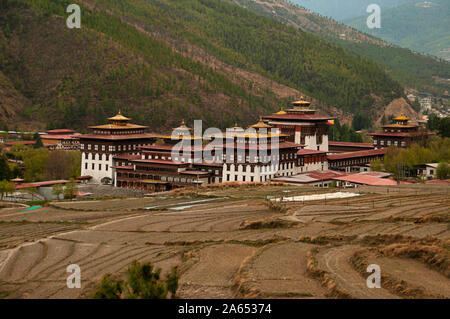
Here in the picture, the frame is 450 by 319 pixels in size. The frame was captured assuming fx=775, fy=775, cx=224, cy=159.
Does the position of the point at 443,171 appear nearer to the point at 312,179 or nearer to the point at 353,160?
the point at 312,179

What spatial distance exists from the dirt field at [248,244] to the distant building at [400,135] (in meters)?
43.5

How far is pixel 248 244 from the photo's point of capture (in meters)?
47.2

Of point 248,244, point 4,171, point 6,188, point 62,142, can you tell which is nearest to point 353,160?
point 4,171

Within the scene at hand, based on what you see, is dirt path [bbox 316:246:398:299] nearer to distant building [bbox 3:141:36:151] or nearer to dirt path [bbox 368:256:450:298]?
dirt path [bbox 368:256:450:298]

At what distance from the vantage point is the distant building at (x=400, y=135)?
380ft

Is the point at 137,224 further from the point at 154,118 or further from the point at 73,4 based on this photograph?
the point at 73,4

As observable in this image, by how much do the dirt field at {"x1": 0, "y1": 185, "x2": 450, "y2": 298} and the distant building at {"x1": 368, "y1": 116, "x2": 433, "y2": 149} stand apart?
1714 inches

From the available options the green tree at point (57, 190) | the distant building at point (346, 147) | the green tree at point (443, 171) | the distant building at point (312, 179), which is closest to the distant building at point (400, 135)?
the distant building at point (346, 147)

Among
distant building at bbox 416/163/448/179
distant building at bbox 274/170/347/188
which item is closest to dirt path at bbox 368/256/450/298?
distant building at bbox 274/170/347/188

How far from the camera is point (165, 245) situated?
161ft

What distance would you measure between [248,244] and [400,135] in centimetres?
7340

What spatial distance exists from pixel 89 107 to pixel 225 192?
86.1 m

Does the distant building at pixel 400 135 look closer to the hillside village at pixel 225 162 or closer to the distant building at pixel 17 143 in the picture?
the hillside village at pixel 225 162
